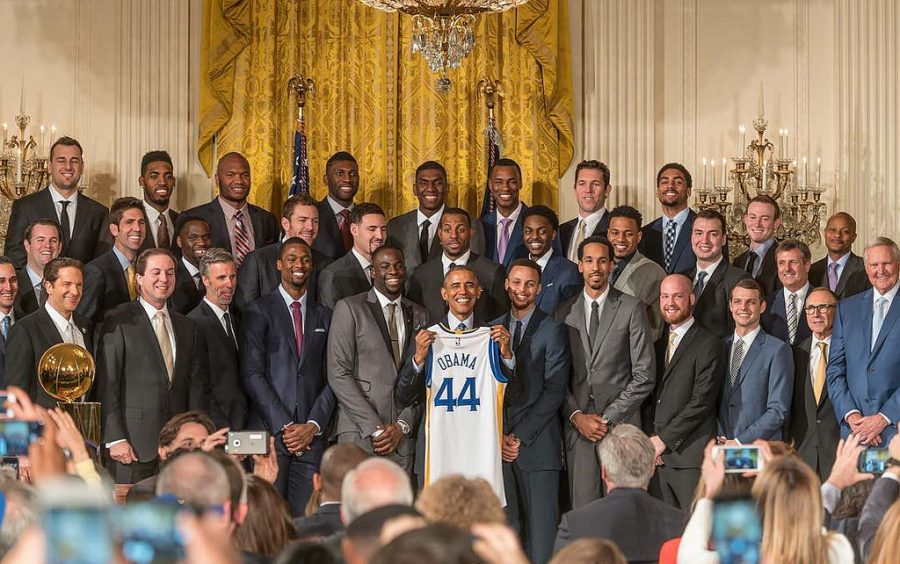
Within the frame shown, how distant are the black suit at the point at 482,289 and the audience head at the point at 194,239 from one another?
4.11ft

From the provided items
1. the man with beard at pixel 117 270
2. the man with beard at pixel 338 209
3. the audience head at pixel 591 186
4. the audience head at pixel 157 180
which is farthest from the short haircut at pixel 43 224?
the audience head at pixel 591 186

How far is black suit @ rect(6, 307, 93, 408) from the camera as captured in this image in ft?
24.3

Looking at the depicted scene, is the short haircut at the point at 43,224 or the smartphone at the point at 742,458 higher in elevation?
the short haircut at the point at 43,224

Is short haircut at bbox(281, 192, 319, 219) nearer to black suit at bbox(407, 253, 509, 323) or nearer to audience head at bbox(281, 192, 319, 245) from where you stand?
audience head at bbox(281, 192, 319, 245)

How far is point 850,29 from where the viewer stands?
1032 centimetres

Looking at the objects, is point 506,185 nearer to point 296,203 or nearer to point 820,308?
point 296,203

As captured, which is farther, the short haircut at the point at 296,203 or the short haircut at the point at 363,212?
the short haircut at the point at 296,203

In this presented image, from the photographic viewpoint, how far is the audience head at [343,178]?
9516mm

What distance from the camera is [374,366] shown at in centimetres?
807

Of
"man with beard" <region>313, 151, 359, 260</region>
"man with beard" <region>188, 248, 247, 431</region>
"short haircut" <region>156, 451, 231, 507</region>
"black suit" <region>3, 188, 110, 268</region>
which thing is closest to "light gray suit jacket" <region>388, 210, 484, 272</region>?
"man with beard" <region>313, 151, 359, 260</region>

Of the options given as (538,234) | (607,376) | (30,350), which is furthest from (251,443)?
(538,234)

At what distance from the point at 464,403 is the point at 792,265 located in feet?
6.66

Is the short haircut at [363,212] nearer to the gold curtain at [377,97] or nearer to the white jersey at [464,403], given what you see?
the white jersey at [464,403]

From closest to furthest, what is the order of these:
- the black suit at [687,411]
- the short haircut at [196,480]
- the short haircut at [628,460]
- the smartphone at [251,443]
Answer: the short haircut at [196,480] < the short haircut at [628,460] < the smartphone at [251,443] < the black suit at [687,411]
